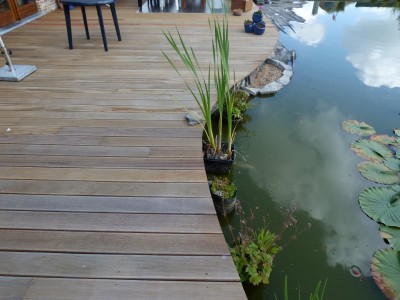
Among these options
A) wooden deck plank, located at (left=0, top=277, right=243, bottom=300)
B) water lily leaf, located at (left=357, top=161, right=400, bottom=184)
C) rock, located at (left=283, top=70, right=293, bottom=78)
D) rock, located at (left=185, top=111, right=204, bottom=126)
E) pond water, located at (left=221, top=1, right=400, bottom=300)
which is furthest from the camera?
rock, located at (left=283, top=70, right=293, bottom=78)

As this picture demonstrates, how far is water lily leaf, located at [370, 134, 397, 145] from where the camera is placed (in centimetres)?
266

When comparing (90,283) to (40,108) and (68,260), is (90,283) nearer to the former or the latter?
(68,260)

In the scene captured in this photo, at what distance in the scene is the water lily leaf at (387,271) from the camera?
156cm

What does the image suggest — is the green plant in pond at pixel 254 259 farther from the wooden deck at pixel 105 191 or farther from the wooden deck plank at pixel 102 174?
the wooden deck plank at pixel 102 174

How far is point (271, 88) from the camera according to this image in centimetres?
355

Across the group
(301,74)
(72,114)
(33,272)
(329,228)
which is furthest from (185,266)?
(301,74)

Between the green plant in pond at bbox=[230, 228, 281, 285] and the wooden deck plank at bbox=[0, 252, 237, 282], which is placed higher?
the wooden deck plank at bbox=[0, 252, 237, 282]

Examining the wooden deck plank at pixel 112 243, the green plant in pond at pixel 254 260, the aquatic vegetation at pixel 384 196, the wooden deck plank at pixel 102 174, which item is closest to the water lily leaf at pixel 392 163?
the aquatic vegetation at pixel 384 196

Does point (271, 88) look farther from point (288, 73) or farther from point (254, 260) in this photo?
point (254, 260)

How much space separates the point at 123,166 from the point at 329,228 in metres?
1.48

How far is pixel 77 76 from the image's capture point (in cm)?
288

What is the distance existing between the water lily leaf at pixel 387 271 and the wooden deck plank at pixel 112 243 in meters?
1.03

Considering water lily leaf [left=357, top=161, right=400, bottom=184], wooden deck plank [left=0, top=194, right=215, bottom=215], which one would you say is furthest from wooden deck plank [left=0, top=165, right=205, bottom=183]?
water lily leaf [left=357, top=161, right=400, bottom=184]

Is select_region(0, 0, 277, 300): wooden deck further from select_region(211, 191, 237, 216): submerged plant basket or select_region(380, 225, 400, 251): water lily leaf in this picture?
select_region(380, 225, 400, 251): water lily leaf
